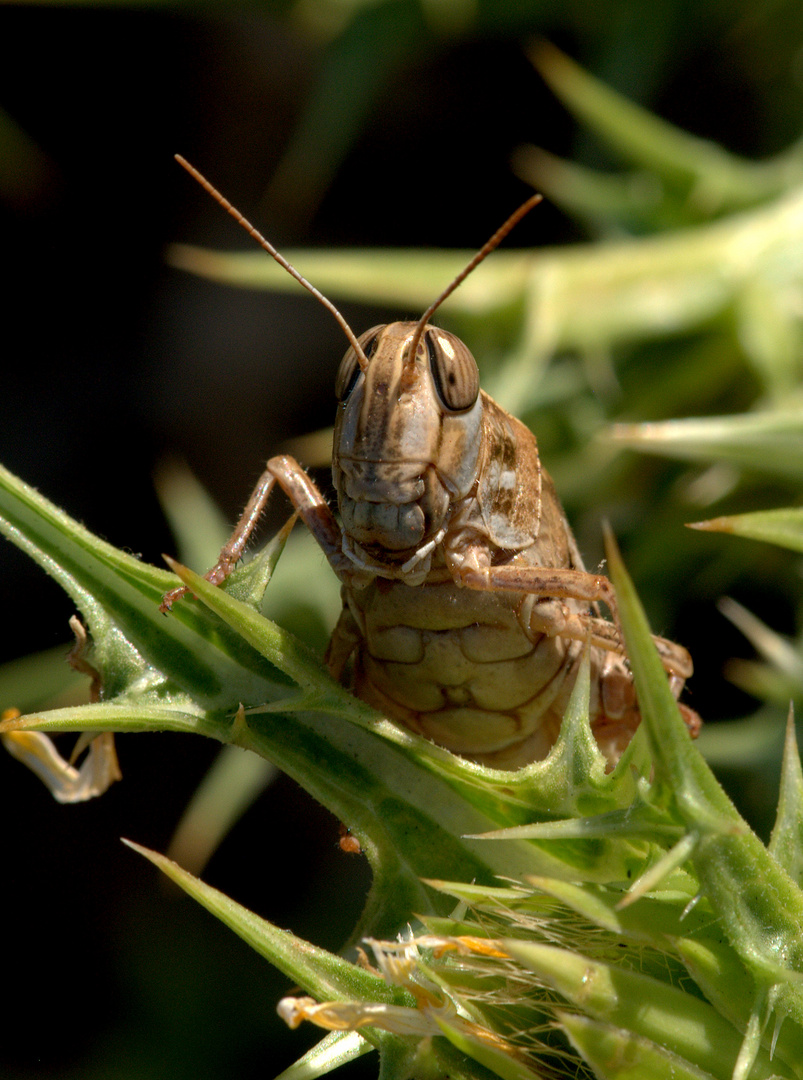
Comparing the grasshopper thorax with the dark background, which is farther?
the dark background

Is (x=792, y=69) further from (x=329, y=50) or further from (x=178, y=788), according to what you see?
(x=178, y=788)

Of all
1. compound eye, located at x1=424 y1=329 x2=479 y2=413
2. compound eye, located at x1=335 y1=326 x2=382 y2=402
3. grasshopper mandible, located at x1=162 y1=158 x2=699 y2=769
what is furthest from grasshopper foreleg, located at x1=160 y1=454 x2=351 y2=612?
compound eye, located at x1=424 y1=329 x2=479 y2=413

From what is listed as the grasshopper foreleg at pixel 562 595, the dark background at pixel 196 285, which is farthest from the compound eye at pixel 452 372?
the dark background at pixel 196 285

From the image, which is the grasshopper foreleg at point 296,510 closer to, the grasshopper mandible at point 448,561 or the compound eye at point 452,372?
the grasshopper mandible at point 448,561

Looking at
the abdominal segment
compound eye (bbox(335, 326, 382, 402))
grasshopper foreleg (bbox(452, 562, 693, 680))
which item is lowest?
the abdominal segment

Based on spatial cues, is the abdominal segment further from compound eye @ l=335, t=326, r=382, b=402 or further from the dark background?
the dark background

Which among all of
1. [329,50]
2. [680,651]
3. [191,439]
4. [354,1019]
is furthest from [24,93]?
[354,1019]

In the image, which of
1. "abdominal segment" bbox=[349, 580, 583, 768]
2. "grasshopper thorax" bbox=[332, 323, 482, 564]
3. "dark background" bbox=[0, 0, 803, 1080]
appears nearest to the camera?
"grasshopper thorax" bbox=[332, 323, 482, 564]
